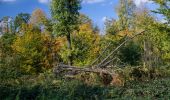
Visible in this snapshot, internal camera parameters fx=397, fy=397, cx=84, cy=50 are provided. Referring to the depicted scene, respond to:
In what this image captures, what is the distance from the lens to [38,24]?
68.4m

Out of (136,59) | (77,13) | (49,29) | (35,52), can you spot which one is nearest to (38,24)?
(49,29)

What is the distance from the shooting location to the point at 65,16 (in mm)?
43406

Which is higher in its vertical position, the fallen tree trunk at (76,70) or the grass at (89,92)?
the fallen tree trunk at (76,70)

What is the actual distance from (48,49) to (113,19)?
1390 centimetres

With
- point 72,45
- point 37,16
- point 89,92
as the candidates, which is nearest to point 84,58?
point 72,45

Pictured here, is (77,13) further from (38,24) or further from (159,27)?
(38,24)

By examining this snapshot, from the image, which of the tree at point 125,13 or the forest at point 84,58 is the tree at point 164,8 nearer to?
the forest at point 84,58

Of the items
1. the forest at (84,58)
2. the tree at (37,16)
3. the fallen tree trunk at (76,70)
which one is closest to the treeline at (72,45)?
the forest at (84,58)

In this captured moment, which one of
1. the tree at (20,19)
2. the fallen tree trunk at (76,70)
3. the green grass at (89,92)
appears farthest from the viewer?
the tree at (20,19)

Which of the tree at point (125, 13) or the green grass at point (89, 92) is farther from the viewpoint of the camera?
the tree at point (125, 13)

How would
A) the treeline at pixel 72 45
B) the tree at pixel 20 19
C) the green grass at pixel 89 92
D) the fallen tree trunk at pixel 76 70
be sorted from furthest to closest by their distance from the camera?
1. the tree at pixel 20 19
2. the treeline at pixel 72 45
3. the fallen tree trunk at pixel 76 70
4. the green grass at pixel 89 92

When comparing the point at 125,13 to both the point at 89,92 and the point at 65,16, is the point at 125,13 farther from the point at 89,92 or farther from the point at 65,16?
the point at 89,92

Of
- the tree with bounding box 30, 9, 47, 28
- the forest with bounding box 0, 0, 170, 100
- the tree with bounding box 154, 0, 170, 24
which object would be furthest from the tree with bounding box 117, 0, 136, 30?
the tree with bounding box 154, 0, 170, 24

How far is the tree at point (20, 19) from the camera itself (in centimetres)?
6694
